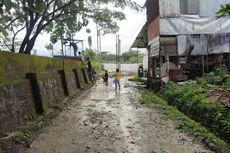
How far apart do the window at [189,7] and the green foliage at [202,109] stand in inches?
284

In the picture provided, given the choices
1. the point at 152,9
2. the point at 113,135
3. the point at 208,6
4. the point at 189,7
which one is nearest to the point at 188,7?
the point at 189,7

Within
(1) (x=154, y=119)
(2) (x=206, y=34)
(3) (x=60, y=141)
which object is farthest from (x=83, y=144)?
(2) (x=206, y=34)

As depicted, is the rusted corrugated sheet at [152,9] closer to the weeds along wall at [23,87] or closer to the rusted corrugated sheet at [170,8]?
the rusted corrugated sheet at [170,8]

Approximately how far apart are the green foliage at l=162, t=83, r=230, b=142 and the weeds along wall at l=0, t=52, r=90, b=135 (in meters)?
5.36

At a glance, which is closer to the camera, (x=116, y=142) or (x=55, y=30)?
(x=116, y=142)

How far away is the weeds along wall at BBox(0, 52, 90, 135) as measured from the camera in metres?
9.80

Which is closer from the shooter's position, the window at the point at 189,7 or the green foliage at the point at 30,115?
the green foliage at the point at 30,115

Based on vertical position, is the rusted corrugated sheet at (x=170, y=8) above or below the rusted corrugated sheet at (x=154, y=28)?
above

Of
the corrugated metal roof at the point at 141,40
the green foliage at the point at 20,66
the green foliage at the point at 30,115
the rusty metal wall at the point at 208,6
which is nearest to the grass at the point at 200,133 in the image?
the green foliage at the point at 30,115

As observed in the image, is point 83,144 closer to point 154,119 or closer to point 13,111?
point 13,111

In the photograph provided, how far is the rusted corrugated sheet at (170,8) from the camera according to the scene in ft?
76.5

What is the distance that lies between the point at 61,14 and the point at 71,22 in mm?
1361

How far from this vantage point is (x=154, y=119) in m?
12.8

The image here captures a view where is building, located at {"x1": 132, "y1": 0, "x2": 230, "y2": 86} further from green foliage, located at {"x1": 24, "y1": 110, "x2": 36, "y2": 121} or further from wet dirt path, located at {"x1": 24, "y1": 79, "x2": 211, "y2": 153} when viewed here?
green foliage, located at {"x1": 24, "y1": 110, "x2": 36, "y2": 121}
